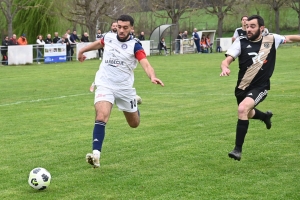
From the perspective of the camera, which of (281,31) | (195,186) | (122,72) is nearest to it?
(195,186)

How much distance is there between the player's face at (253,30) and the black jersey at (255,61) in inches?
3.9

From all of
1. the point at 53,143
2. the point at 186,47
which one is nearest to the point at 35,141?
the point at 53,143

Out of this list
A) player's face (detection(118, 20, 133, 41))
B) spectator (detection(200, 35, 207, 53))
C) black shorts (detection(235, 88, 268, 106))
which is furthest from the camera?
spectator (detection(200, 35, 207, 53))

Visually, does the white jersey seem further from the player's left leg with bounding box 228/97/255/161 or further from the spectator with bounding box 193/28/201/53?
the spectator with bounding box 193/28/201/53

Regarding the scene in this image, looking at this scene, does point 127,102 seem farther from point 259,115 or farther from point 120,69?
point 259,115

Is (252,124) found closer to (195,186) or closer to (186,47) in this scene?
(195,186)

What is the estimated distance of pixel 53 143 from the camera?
392 inches

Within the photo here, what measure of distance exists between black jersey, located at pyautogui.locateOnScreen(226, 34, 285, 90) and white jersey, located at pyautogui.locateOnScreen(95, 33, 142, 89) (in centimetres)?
141

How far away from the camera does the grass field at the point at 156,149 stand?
22.5 ft

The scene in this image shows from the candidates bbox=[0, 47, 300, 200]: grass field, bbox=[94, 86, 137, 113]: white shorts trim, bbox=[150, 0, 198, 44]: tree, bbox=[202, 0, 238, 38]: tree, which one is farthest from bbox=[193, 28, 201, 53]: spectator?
bbox=[94, 86, 137, 113]: white shorts trim

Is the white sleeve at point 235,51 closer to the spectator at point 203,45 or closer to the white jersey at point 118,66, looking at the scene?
the white jersey at point 118,66

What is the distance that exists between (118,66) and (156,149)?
159 cm

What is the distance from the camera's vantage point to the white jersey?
8281 mm

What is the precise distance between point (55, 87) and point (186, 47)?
24.9 m
